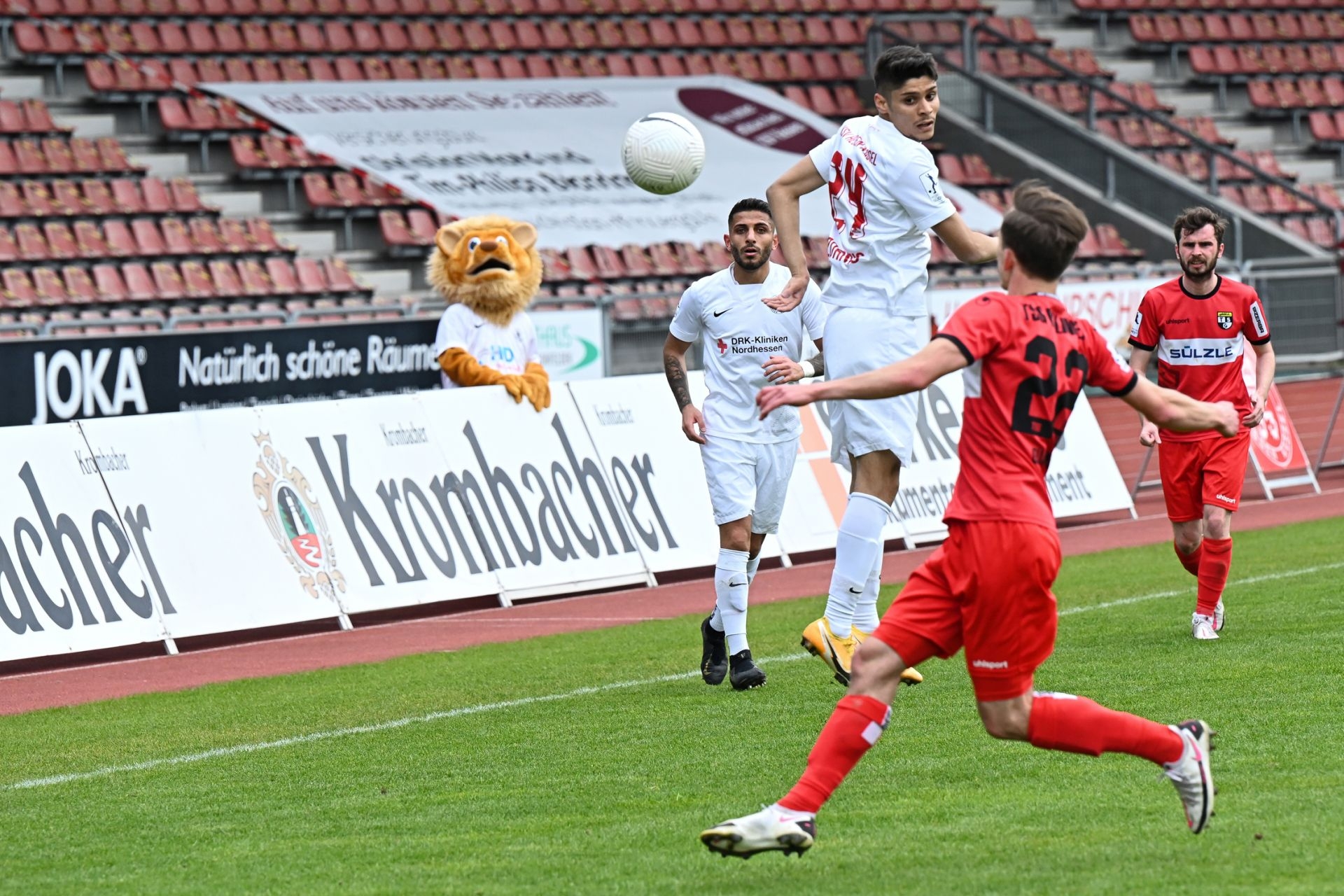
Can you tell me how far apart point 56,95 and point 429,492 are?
13.7 m

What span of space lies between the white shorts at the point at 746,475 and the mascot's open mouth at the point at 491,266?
5725mm

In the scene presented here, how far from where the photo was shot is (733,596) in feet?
28.5

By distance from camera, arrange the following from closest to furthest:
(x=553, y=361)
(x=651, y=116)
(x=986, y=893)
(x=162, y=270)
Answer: (x=986, y=893), (x=651, y=116), (x=553, y=361), (x=162, y=270)

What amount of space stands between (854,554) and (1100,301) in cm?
1441

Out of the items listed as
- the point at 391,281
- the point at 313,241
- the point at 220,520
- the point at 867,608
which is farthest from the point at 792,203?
the point at 313,241

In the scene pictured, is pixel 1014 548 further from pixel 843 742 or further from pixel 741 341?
pixel 741 341

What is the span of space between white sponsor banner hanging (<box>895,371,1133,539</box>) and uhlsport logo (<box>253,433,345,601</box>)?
16.3 feet

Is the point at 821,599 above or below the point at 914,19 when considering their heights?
below

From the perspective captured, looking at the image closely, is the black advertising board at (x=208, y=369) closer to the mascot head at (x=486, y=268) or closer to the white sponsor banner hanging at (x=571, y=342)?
the mascot head at (x=486, y=268)

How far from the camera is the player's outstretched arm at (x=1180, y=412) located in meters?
5.18

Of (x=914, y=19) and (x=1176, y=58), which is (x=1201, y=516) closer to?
(x=914, y=19)

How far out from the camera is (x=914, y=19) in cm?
3098

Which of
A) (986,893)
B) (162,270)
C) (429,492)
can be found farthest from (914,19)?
(986,893)

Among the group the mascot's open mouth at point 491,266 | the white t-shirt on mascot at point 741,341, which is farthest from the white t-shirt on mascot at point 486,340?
the white t-shirt on mascot at point 741,341
